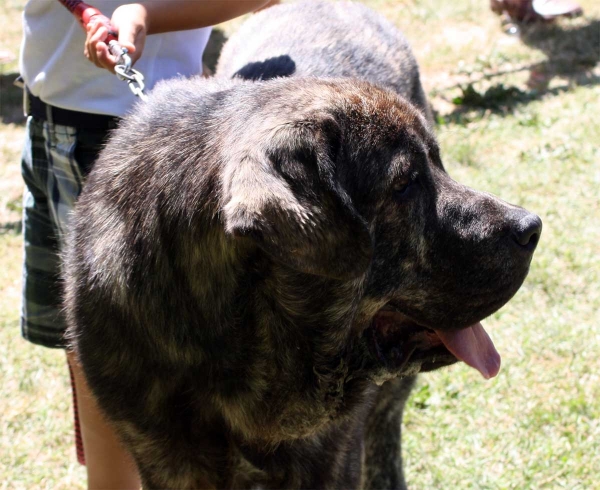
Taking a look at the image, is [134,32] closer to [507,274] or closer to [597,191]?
[507,274]

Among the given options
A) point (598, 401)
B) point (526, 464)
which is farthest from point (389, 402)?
point (598, 401)

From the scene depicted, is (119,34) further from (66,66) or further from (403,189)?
(403,189)

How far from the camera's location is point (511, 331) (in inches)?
185

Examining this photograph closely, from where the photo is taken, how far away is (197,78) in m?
3.03

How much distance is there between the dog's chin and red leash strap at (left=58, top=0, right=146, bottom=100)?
3.86 feet

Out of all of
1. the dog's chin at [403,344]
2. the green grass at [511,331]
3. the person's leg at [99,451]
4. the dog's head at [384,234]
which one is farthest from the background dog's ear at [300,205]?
the green grass at [511,331]

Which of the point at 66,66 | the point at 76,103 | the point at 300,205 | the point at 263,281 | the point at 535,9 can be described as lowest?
the point at 535,9

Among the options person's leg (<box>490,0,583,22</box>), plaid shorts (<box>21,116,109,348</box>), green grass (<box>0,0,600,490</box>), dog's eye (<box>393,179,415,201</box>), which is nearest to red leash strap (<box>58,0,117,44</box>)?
plaid shorts (<box>21,116,109,348</box>)

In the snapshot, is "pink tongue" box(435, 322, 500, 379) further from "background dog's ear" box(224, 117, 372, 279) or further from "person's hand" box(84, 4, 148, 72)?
"person's hand" box(84, 4, 148, 72)

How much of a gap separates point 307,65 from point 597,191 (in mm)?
3451

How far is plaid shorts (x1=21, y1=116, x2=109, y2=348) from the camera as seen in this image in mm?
3143

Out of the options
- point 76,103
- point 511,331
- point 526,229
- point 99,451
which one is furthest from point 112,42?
point 511,331

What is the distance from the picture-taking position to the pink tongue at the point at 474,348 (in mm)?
2785

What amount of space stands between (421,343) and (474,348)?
205 mm
